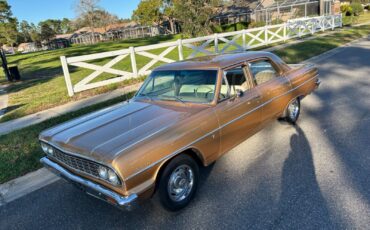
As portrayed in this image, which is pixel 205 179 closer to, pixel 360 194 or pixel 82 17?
pixel 360 194

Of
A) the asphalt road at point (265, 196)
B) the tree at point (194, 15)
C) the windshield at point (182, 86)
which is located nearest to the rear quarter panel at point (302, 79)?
the asphalt road at point (265, 196)

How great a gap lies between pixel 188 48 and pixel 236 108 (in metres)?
14.3

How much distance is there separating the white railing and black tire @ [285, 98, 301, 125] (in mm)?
6757

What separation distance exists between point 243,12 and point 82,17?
140 ft

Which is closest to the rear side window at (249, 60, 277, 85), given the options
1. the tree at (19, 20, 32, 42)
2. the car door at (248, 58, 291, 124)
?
the car door at (248, 58, 291, 124)

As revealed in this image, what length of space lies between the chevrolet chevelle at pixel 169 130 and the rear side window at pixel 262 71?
18 mm

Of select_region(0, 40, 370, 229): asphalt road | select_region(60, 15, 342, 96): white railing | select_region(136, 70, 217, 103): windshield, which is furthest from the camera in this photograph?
select_region(60, 15, 342, 96): white railing

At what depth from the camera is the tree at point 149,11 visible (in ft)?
201

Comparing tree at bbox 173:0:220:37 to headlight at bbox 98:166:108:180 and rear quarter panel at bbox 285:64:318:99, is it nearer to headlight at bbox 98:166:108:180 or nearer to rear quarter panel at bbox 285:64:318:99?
rear quarter panel at bbox 285:64:318:99

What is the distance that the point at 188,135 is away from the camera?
3.12 m

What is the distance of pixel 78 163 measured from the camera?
9.86 ft

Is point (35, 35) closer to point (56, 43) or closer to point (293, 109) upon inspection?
point (56, 43)

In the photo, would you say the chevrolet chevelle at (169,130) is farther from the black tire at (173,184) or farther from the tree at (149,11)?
the tree at (149,11)

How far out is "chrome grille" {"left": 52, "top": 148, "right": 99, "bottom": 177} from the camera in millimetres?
2834
